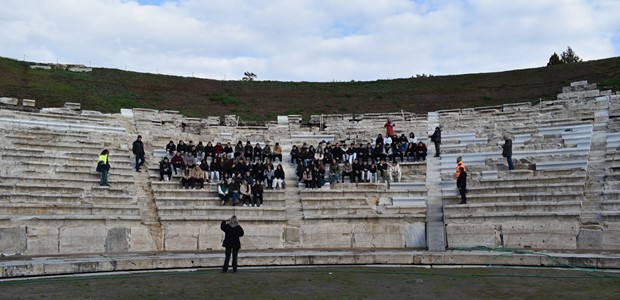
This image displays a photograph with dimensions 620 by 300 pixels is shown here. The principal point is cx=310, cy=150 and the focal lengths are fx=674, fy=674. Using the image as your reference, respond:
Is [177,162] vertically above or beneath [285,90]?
beneath

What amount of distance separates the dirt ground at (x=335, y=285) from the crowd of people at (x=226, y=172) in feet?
23.7

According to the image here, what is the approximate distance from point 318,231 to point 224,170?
4.75 metres

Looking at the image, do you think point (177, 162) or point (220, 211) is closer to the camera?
point (220, 211)

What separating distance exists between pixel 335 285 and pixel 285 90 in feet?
110

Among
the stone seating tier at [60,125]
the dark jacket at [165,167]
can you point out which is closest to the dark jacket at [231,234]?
the dark jacket at [165,167]

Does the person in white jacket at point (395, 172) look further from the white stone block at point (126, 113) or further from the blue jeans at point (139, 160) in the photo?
the white stone block at point (126, 113)

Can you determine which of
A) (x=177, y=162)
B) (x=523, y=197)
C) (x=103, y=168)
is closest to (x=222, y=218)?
(x=177, y=162)

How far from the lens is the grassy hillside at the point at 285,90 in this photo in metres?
38.6

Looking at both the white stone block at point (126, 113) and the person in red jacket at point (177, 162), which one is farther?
the white stone block at point (126, 113)

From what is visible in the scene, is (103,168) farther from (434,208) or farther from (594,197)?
(594,197)

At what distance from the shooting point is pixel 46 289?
498 inches

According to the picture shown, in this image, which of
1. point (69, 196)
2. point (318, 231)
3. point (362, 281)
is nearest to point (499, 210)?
point (318, 231)

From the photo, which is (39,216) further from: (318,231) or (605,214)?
(605,214)

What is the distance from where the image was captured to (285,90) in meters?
45.8
